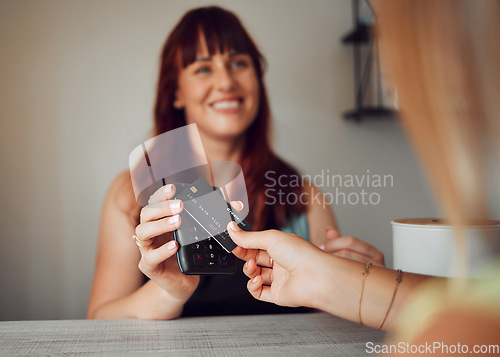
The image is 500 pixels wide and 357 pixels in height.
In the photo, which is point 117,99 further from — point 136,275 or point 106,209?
point 136,275

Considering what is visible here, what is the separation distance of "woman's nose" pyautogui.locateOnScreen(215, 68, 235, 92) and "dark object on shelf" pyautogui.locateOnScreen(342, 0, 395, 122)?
0.37 meters

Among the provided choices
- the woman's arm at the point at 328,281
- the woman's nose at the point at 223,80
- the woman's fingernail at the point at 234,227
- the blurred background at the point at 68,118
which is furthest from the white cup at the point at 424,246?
the blurred background at the point at 68,118

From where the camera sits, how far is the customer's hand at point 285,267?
38cm

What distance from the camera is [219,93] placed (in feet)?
3.11

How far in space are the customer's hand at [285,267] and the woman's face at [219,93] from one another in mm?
559

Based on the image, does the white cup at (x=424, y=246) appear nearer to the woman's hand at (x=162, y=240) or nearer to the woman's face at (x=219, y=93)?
the woman's hand at (x=162, y=240)

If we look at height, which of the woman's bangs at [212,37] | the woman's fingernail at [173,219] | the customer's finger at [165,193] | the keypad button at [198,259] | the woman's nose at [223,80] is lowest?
the keypad button at [198,259]

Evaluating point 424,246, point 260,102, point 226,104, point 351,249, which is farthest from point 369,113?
point 424,246

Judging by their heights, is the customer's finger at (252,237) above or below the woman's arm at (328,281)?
above

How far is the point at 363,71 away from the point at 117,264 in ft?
2.75

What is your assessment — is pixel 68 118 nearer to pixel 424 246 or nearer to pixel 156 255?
pixel 156 255

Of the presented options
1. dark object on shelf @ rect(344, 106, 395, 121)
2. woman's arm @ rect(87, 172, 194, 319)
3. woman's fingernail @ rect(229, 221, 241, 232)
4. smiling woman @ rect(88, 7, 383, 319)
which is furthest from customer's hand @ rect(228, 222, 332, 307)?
dark object on shelf @ rect(344, 106, 395, 121)

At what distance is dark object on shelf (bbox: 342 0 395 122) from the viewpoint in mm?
1102

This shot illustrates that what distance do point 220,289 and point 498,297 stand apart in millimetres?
603
